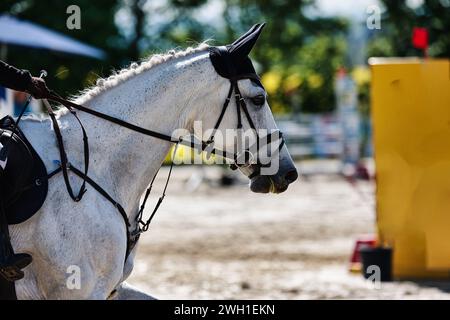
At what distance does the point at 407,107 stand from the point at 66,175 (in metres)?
5.52

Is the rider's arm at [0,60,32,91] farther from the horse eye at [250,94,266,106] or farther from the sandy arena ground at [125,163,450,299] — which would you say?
the sandy arena ground at [125,163,450,299]

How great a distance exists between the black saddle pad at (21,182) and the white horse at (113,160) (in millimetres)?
56

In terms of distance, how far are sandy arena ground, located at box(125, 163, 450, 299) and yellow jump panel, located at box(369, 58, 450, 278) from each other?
486mm

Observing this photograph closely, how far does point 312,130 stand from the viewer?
27.1 metres

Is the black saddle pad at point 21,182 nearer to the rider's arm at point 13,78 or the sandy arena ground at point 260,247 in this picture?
the rider's arm at point 13,78

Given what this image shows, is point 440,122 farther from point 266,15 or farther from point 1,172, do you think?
point 266,15

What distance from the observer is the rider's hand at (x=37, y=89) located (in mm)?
4438

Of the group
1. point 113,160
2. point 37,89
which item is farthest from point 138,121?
point 37,89

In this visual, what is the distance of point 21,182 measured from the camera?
14.0 feet

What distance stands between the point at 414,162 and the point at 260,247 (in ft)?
10.9

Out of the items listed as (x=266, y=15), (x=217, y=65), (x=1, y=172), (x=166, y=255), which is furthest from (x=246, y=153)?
(x=266, y=15)

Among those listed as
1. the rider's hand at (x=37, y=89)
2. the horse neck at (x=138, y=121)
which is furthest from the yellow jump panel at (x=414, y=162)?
the rider's hand at (x=37, y=89)

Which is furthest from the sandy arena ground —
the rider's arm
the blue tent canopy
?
the rider's arm

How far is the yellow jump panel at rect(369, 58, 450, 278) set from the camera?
902 cm
